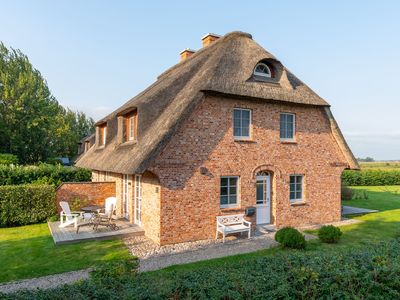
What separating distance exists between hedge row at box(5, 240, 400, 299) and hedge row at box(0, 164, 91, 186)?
13481mm

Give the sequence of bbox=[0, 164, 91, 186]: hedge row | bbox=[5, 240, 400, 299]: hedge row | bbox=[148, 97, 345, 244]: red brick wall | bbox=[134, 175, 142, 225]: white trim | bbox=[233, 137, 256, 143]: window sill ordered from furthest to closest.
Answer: bbox=[0, 164, 91, 186]: hedge row, bbox=[134, 175, 142, 225]: white trim, bbox=[233, 137, 256, 143]: window sill, bbox=[148, 97, 345, 244]: red brick wall, bbox=[5, 240, 400, 299]: hedge row

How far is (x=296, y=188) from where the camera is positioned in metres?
14.4

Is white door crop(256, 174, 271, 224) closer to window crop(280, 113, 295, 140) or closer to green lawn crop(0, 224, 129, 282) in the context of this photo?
window crop(280, 113, 295, 140)

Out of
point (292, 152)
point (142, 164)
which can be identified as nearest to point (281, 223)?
point (292, 152)

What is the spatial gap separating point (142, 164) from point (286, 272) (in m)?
6.31

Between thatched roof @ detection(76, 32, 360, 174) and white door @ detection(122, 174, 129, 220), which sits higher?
thatched roof @ detection(76, 32, 360, 174)

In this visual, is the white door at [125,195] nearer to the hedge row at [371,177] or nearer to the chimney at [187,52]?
the chimney at [187,52]

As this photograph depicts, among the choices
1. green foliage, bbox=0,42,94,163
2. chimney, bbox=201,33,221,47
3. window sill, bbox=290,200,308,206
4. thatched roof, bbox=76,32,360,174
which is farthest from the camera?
green foliage, bbox=0,42,94,163

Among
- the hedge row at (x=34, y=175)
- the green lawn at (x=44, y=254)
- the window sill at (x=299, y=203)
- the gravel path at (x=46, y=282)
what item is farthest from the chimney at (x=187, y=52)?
the gravel path at (x=46, y=282)

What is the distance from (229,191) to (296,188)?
4.18 m

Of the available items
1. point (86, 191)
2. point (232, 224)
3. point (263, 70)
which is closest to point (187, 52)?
point (263, 70)

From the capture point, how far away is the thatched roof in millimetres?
10758

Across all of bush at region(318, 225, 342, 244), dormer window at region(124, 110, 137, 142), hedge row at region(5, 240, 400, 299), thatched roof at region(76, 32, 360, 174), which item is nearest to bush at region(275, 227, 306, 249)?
bush at region(318, 225, 342, 244)

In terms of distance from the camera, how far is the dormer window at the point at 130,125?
13789mm
